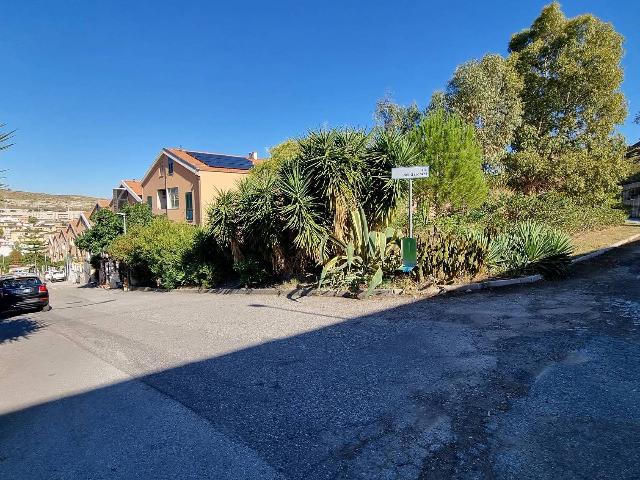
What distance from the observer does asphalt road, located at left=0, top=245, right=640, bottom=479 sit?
9.30ft

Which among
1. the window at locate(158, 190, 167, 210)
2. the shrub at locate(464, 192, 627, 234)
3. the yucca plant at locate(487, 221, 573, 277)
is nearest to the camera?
the yucca plant at locate(487, 221, 573, 277)

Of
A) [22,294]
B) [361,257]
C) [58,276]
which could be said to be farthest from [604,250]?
[58,276]

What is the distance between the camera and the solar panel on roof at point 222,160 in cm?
3219

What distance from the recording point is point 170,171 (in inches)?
1316

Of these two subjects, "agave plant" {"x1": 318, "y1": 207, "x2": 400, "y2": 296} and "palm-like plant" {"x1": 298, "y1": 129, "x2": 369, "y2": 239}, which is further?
"palm-like plant" {"x1": 298, "y1": 129, "x2": 369, "y2": 239}

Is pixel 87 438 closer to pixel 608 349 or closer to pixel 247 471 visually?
pixel 247 471

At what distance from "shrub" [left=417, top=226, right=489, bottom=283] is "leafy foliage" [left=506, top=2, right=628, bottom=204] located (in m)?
13.6

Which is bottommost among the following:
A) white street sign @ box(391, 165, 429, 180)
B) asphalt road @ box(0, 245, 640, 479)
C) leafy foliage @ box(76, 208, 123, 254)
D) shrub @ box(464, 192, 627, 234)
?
asphalt road @ box(0, 245, 640, 479)

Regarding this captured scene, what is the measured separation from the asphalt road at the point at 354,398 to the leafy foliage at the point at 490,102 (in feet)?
52.0

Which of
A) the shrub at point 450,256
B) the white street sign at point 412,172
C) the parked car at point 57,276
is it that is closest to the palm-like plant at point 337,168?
the white street sign at point 412,172

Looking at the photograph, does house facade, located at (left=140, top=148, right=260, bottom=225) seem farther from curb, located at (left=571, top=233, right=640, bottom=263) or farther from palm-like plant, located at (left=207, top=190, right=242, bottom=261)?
curb, located at (left=571, top=233, right=640, bottom=263)

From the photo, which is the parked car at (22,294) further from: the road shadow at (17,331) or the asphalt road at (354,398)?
the asphalt road at (354,398)

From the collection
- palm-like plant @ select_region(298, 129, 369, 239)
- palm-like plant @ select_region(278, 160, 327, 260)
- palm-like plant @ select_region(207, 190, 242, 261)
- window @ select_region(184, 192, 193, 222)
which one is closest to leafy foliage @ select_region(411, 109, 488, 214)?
palm-like plant @ select_region(298, 129, 369, 239)

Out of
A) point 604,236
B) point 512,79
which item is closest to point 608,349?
point 604,236
